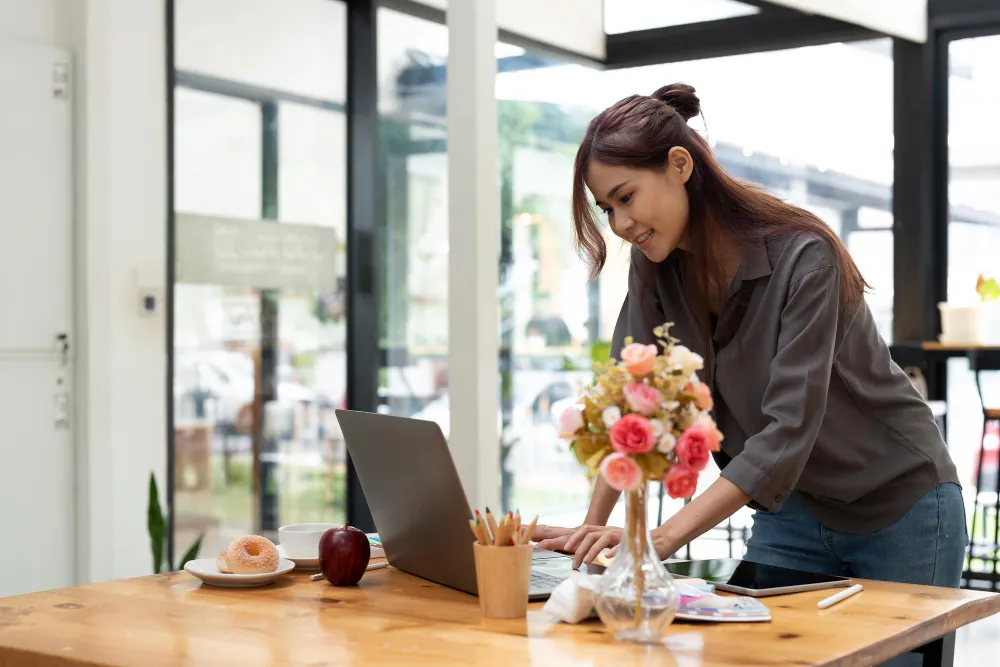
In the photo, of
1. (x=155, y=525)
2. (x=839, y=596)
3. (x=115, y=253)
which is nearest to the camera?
(x=839, y=596)

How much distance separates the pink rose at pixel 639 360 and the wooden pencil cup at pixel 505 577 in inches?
12.3

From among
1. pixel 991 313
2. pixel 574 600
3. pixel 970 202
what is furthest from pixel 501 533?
pixel 970 202

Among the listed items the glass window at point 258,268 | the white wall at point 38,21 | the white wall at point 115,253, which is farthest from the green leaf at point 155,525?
the white wall at point 38,21

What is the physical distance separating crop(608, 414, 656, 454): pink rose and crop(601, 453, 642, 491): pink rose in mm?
12

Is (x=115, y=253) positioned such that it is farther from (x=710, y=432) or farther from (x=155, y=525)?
(x=710, y=432)

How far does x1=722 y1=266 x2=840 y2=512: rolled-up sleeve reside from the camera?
5.94 feet

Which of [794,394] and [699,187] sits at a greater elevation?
[699,187]

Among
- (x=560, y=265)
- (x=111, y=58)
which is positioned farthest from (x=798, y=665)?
(x=560, y=265)

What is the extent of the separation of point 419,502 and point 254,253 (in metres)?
3.31

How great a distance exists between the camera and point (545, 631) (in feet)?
4.98

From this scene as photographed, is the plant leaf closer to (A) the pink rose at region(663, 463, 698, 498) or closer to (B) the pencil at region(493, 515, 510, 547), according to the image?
(A) the pink rose at region(663, 463, 698, 498)

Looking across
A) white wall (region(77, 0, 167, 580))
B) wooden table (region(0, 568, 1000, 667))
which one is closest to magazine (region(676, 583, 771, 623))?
wooden table (region(0, 568, 1000, 667))

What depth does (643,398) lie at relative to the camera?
142 centimetres

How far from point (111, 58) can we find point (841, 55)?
12.2 feet
